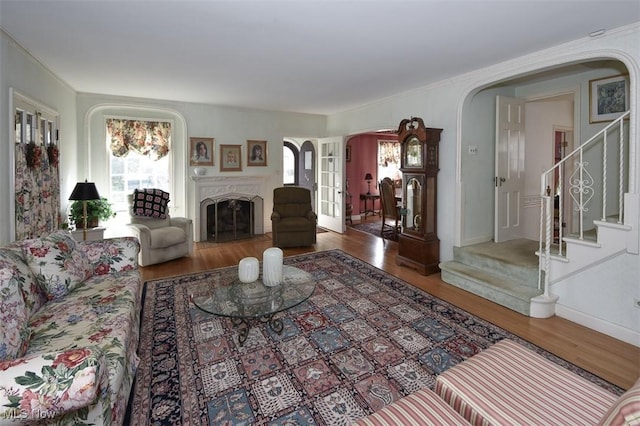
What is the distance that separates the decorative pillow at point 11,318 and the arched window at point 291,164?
7931 mm

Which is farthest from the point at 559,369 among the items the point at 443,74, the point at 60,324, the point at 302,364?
the point at 443,74

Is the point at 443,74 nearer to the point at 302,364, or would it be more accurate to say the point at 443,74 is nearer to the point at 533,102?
the point at 533,102

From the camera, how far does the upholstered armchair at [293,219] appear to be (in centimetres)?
538

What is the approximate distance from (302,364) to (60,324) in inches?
59.7

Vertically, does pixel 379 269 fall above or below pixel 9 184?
below

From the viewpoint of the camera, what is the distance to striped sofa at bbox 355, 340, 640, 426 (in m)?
1.26

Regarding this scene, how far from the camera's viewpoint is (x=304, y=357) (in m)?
2.36

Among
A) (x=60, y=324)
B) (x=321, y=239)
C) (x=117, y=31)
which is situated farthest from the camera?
(x=321, y=239)

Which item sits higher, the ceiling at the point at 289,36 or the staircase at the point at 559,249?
the ceiling at the point at 289,36

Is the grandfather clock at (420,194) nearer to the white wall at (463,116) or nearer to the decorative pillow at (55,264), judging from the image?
the white wall at (463,116)

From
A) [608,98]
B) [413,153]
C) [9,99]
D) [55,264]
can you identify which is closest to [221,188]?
[9,99]

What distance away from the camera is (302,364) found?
2279 millimetres

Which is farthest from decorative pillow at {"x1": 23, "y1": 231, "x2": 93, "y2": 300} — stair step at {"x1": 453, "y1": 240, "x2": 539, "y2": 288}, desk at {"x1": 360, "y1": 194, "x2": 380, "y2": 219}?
desk at {"x1": 360, "y1": 194, "x2": 380, "y2": 219}

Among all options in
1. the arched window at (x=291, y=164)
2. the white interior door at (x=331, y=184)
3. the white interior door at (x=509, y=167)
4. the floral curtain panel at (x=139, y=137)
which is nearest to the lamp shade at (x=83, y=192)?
the floral curtain panel at (x=139, y=137)
